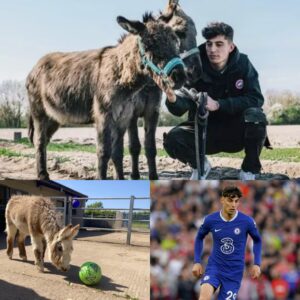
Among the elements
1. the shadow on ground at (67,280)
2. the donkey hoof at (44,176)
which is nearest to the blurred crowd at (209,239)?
the shadow on ground at (67,280)

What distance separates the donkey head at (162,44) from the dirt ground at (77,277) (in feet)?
7.26

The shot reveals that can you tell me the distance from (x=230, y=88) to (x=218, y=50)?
293mm

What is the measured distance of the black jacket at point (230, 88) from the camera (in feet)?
10.9

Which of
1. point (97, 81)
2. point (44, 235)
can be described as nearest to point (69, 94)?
point (97, 81)

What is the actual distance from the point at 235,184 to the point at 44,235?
220 cm

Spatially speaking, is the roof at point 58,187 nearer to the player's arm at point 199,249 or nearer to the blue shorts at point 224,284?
Answer: the player's arm at point 199,249

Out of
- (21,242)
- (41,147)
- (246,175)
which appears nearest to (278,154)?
Answer: (246,175)

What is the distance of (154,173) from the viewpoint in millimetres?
3578

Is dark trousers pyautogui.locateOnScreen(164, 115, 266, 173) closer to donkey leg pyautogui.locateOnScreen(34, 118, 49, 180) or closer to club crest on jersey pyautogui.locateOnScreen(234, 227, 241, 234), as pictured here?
club crest on jersey pyautogui.locateOnScreen(234, 227, 241, 234)

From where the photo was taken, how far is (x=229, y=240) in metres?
3.69

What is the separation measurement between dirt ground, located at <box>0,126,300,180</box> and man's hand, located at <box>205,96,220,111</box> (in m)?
0.37

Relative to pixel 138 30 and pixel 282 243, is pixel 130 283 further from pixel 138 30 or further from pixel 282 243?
pixel 138 30

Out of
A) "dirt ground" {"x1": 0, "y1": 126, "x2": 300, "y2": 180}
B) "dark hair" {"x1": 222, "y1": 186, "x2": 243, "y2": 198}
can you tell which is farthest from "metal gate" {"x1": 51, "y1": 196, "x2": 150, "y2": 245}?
"dark hair" {"x1": 222, "y1": 186, "x2": 243, "y2": 198}

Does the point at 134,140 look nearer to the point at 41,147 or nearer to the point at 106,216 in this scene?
the point at 41,147
